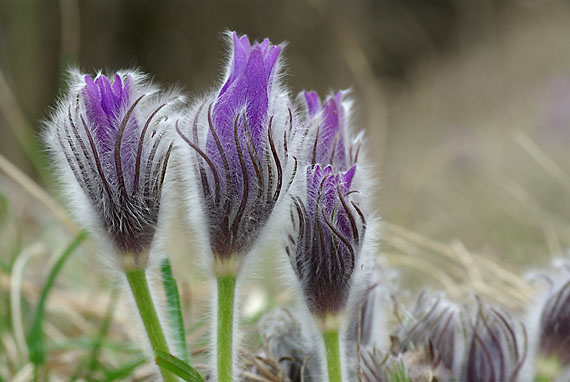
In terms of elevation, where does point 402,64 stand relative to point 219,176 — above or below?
above

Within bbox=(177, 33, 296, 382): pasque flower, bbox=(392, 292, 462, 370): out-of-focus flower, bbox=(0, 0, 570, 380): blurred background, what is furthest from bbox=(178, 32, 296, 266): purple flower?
bbox=(0, 0, 570, 380): blurred background

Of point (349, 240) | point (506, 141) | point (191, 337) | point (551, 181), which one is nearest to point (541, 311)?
point (349, 240)

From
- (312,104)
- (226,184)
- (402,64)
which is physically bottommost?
(226,184)

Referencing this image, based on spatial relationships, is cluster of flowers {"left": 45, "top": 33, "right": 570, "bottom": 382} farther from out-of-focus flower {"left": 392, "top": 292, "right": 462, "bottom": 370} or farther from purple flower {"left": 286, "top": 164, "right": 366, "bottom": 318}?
out-of-focus flower {"left": 392, "top": 292, "right": 462, "bottom": 370}

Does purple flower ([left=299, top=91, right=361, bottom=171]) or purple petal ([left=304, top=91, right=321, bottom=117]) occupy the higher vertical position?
purple petal ([left=304, top=91, right=321, bottom=117])

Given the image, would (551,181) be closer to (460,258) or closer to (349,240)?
(460,258)

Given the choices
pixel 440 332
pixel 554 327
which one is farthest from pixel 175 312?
pixel 554 327

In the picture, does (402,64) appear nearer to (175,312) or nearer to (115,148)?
(175,312)

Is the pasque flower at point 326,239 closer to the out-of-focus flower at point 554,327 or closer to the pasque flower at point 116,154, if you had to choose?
the pasque flower at point 116,154
